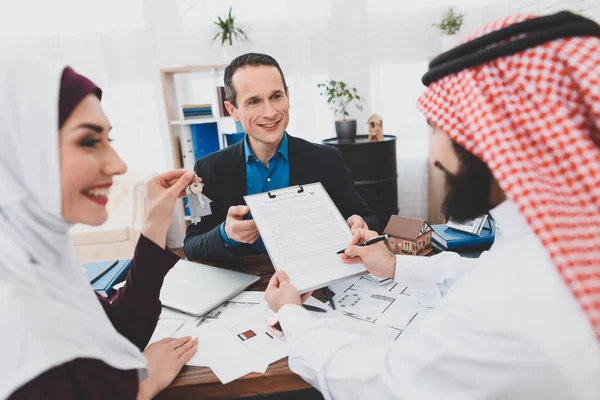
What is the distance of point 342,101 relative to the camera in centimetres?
374

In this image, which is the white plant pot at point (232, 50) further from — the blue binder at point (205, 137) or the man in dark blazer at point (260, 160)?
the man in dark blazer at point (260, 160)

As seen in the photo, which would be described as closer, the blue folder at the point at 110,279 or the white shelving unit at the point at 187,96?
the blue folder at the point at 110,279

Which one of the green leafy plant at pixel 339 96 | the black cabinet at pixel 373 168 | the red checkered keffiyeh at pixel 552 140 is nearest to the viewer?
the red checkered keffiyeh at pixel 552 140

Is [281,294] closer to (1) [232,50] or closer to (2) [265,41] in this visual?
(1) [232,50]

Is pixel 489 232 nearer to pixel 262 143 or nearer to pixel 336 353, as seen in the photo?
pixel 336 353

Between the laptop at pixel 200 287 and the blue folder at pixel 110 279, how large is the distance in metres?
0.20

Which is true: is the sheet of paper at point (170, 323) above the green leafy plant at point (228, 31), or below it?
below

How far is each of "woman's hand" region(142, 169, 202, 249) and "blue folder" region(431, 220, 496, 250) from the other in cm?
103

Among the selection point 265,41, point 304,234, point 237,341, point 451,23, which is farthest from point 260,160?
point 451,23

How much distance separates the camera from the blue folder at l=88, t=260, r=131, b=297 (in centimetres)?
135

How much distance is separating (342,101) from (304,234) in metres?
2.68

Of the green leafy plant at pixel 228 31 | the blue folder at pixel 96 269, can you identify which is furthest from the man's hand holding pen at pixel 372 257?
the green leafy plant at pixel 228 31

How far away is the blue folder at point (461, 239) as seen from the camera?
154cm

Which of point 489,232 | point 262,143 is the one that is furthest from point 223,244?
point 489,232
